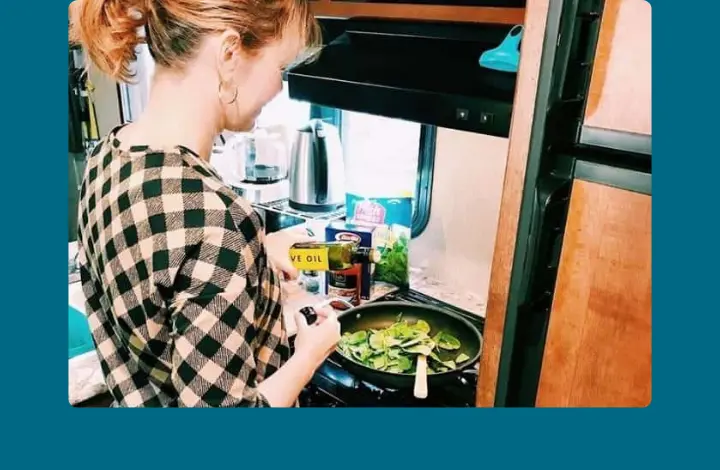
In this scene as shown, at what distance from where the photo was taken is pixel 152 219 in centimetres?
68

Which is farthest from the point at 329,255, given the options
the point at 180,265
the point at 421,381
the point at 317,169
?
the point at 180,265

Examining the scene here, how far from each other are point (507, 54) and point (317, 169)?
0.35 meters

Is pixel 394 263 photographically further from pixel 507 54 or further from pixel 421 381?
pixel 507 54

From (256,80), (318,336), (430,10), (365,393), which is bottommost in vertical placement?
(365,393)

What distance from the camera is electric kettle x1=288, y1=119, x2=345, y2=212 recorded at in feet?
3.33

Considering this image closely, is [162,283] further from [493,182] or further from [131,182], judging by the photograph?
[493,182]

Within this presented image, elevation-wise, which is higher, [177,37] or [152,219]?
[177,37]

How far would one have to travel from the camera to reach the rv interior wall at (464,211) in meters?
1.01

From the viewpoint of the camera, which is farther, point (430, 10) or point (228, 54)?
point (430, 10)

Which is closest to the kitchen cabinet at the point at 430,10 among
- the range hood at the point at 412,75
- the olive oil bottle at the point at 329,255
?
the range hood at the point at 412,75

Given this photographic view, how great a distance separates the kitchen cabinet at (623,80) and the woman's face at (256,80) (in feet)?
1.30

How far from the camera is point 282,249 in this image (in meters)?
0.96

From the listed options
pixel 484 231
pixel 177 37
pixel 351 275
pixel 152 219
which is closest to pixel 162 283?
pixel 152 219

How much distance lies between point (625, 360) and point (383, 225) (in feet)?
1.37
